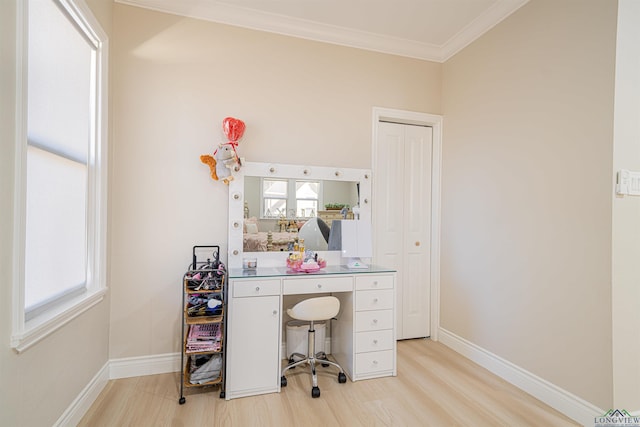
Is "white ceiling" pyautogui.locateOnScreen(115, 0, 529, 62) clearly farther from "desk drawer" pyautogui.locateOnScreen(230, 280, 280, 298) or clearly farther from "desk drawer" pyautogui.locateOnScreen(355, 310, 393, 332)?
"desk drawer" pyautogui.locateOnScreen(355, 310, 393, 332)

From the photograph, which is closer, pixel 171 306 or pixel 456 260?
pixel 171 306

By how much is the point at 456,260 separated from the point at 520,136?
123cm

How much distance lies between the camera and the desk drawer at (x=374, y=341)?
2.29 m

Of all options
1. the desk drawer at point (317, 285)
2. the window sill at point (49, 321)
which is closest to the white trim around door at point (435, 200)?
the desk drawer at point (317, 285)

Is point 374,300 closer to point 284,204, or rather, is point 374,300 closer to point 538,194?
point 284,204

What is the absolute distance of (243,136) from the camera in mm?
2518

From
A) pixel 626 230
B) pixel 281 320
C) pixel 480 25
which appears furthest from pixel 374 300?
pixel 480 25

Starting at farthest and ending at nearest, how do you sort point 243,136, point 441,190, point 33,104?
1. point 441,190
2. point 243,136
3. point 33,104

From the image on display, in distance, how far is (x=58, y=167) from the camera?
5.24ft

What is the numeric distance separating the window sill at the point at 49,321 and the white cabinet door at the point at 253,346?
0.85 m

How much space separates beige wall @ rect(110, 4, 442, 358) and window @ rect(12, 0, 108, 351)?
9.2 inches

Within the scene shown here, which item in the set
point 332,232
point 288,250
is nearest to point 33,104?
point 288,250

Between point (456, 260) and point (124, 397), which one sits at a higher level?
point (456, 260)

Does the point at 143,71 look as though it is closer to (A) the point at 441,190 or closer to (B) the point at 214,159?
(B) the point at 214,159
